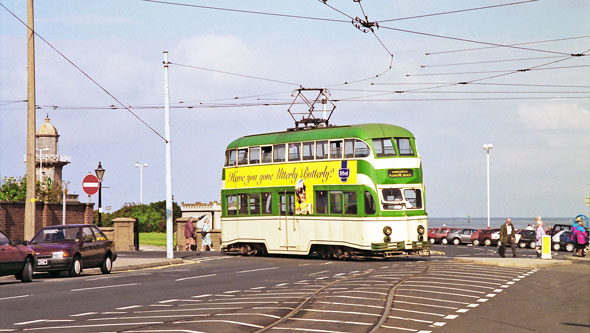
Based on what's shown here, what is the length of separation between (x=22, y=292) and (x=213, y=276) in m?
6.67

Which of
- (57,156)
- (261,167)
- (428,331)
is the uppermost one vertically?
(57,156)

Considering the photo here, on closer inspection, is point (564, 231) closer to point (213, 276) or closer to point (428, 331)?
point (213, 276)

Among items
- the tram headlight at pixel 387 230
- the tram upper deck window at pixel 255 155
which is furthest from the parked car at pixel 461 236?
the tram headlight at pixel 387 230

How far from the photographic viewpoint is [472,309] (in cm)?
1533

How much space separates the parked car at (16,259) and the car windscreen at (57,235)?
5.94 feet

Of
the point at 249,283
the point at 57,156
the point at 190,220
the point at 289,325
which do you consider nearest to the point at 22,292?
the point at 249,283

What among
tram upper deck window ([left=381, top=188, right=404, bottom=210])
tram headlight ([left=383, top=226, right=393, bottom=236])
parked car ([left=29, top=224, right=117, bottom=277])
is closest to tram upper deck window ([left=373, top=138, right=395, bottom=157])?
tram upper deck window ([left=381, top=188, right=404, bottom=210])

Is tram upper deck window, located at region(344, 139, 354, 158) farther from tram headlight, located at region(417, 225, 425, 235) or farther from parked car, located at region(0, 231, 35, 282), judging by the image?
parked car, located at region(0, 231, 35, 282)

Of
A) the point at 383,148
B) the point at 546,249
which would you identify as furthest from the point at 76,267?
the point at 546,249

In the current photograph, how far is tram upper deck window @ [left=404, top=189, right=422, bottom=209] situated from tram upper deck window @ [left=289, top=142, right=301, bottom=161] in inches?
185

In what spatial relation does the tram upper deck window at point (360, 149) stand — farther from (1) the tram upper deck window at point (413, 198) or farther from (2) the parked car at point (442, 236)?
(2) the parked car at point (442, 236)

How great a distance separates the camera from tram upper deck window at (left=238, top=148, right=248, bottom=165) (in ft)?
121

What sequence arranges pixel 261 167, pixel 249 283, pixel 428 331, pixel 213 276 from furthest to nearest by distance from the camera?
1. pixel 261 167
2. pixel 213 276
3. pixel 249 283
4. pixel 428 331

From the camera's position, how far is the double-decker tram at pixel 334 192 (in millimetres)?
31500
